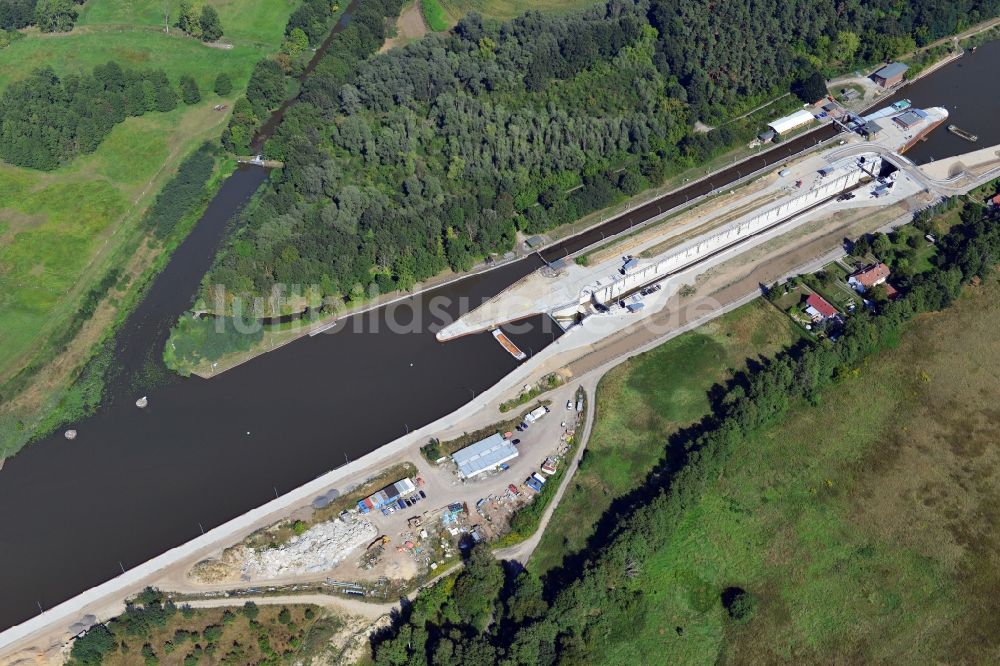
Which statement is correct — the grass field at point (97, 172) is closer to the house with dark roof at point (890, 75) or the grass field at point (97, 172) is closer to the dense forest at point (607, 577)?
the dense forest at point (607, 577)

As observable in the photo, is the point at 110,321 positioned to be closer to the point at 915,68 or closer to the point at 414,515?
the point at 414,515

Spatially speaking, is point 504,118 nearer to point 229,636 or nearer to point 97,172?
point 97,172

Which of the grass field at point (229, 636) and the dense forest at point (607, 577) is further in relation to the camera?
the grass field at point (229, 636)

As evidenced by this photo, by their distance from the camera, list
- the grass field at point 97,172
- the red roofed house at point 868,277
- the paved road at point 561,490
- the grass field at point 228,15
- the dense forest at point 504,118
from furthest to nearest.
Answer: the grass field at point 228,15
the dense forest at point 504,118
the grass field at point 97,172
the red roofed house at point 868,277
the paved road at point 561,490

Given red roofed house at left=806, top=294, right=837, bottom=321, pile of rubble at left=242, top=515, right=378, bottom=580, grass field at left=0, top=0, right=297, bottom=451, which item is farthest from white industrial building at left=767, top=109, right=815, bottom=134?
grass field at left=0, top=0, right=297, bottom=451

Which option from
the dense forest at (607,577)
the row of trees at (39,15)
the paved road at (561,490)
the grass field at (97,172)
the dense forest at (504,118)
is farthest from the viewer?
the row of trees at (39,15)

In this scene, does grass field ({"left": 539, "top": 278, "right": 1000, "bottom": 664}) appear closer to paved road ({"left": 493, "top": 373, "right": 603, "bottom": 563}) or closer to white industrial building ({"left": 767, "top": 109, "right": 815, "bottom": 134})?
paved road ({"left": 493, "top": 373, "right": 603, "bottom": 563})

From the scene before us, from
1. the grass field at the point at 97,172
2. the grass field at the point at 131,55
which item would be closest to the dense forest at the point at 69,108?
the grass field at the point at 97,172
